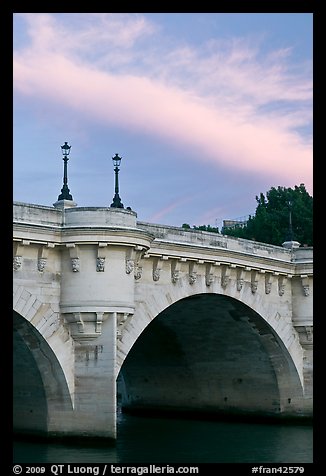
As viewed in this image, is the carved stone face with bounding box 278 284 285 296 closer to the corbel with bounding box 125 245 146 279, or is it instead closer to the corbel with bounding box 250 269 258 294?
the corbel with bounding box 250 269 258 294

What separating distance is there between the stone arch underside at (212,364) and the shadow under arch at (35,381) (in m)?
10.8

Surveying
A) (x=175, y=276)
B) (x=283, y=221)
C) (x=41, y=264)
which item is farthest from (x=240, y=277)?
(x=283, y=221)

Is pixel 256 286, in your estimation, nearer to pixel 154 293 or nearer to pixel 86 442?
pixel 154 293

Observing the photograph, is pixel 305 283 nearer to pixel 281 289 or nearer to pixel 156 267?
pixel 281 289

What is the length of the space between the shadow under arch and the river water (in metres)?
0.80

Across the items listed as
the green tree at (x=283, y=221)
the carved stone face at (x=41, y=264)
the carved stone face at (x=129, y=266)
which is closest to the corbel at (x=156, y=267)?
the carved stone face at (x=129, y=266)

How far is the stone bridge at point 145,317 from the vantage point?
24.7 metres

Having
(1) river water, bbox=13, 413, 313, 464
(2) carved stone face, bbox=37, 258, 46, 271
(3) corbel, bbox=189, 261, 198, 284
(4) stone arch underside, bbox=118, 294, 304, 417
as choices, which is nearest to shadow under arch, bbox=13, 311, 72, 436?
(1) river water, bbox=13, 413, 313, 464

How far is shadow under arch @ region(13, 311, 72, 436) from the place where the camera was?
24.9 m

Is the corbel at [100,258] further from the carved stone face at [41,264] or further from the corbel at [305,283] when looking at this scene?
the corbel at [305,283]

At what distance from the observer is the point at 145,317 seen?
2788 cm

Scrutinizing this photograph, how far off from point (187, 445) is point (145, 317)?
19.6 feet
